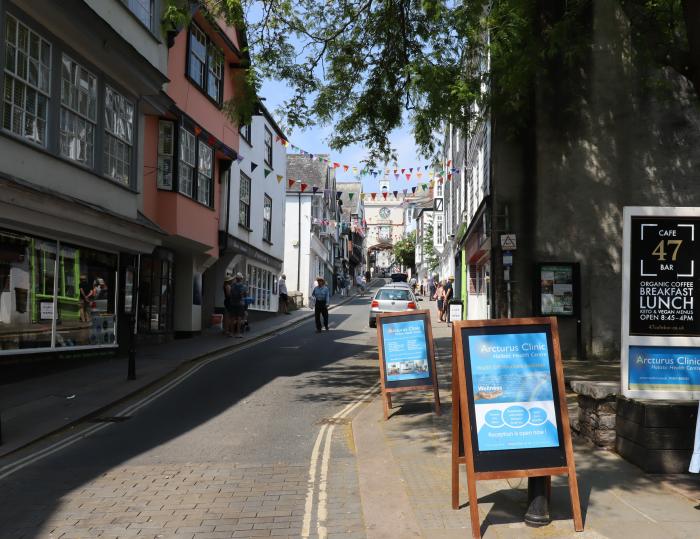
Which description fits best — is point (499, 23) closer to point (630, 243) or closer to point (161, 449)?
point (630, 243)

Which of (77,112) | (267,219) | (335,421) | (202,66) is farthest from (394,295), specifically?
(335,421)

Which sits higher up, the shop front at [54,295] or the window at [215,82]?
the window at [215,82]

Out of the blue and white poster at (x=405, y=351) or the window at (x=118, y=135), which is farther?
the window at (x=118, y=135)

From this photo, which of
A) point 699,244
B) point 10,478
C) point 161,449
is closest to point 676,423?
point 699,244

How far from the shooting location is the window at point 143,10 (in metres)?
13.6

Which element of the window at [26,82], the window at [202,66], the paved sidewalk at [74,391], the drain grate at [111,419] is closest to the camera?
the paved sidewalk at [74,391]

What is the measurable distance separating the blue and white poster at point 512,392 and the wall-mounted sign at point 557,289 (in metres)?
10.2

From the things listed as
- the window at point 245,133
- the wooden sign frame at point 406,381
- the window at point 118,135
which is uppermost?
the window at point 245,133

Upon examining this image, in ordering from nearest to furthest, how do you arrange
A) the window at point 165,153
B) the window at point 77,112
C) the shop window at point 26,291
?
1. the shop window at point 26,291
2. the window at point 77,112
3. the window at point 165,153

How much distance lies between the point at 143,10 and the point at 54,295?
6.53m

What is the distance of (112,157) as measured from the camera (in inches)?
529

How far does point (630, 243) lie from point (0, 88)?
8742 millimetres

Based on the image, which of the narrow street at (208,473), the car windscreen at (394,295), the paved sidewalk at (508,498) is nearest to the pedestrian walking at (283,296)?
the car windscreen at (394,295)

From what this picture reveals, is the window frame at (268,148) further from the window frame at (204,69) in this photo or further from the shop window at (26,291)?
the shop window at (26,291)
